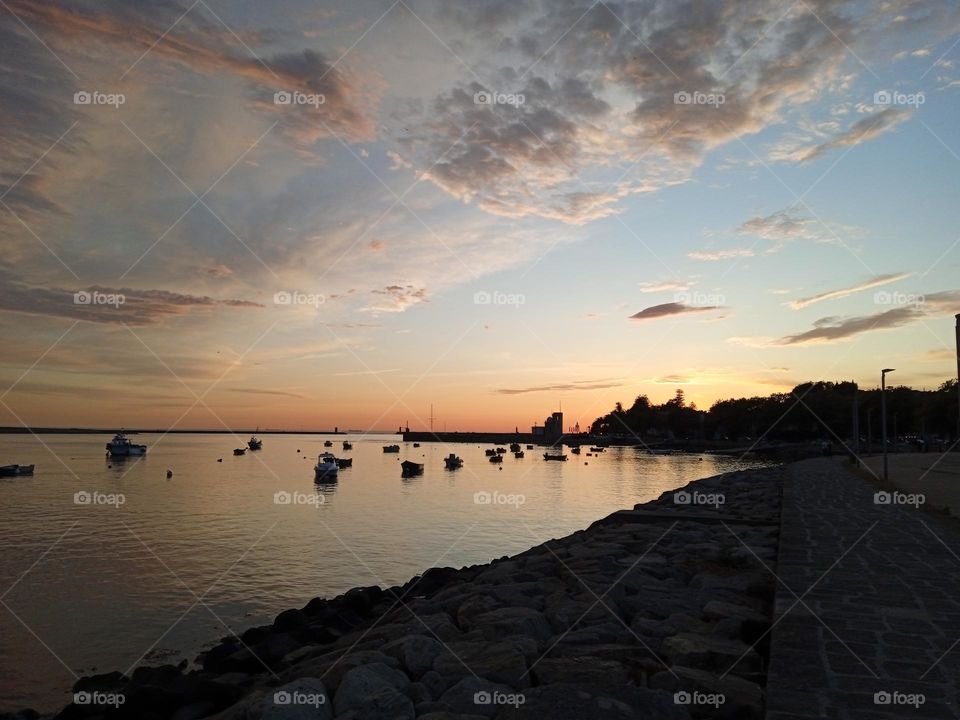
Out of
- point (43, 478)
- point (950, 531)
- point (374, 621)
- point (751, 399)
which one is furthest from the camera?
point (751, 399)

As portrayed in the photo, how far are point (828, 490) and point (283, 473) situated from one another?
2474 inches

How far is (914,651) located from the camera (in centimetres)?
592

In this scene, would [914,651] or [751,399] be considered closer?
[914,651]

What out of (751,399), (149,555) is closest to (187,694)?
(149,555)

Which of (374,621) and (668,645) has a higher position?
(668,645)

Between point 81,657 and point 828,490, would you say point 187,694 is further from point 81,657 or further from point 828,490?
point 828,490

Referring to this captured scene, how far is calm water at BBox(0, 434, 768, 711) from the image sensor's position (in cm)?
1471
